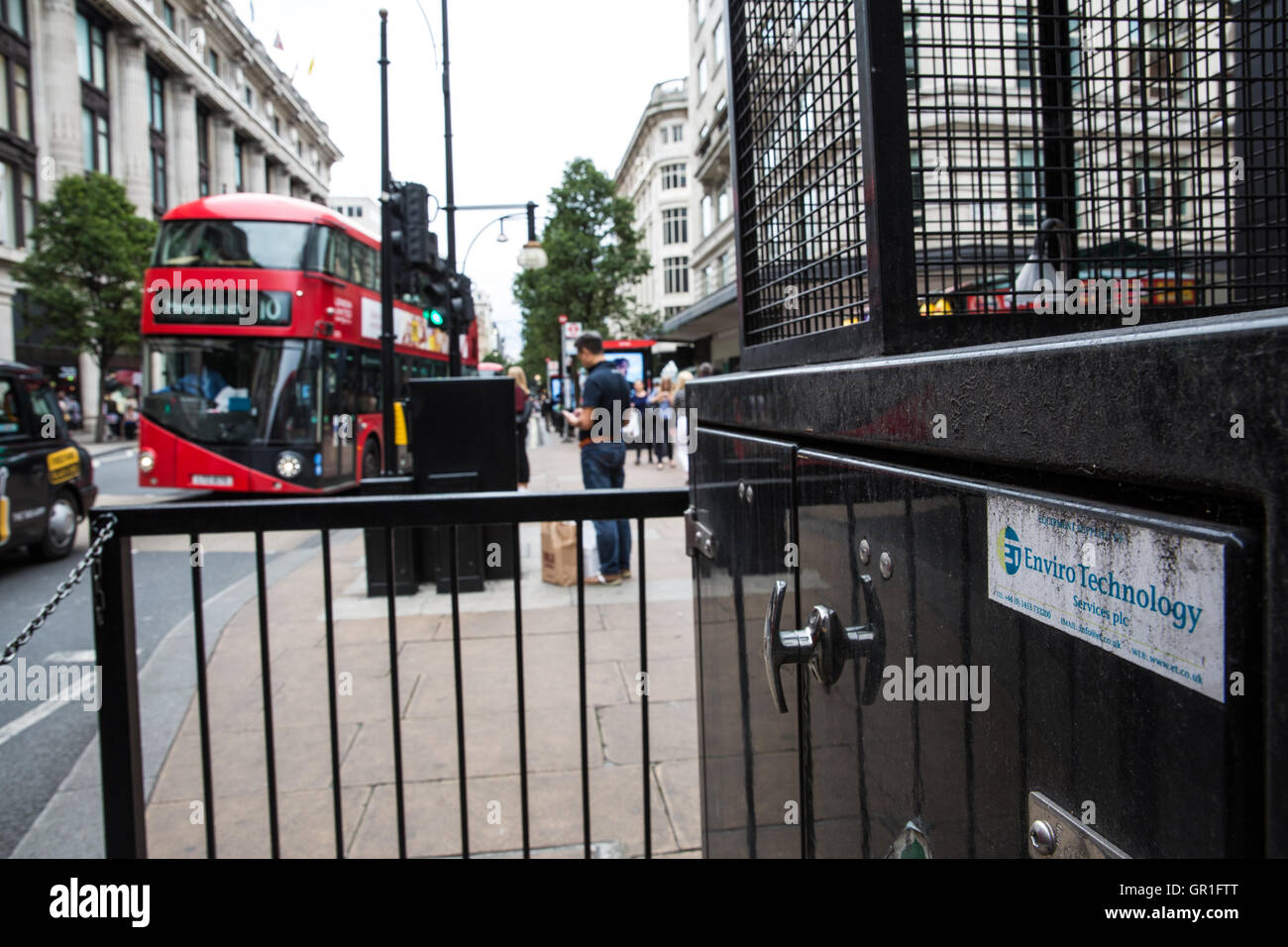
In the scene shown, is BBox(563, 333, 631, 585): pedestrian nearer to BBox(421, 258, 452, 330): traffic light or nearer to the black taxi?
BBox(421, 258, 452, 330): traffic light

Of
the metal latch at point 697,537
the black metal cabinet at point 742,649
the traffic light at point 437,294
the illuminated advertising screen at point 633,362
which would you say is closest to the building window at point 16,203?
the illuminated advertising screen at point 633,362

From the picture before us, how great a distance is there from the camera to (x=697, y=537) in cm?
195

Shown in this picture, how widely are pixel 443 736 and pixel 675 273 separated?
72.4 meters

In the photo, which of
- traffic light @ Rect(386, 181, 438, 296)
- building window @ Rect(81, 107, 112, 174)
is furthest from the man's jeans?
building window @ Rect(81, 107, 112, 174)

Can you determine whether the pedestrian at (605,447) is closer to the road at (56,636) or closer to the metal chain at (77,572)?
the road at (56,636)

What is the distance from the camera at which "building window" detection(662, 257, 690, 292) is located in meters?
73.7

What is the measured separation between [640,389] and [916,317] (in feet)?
67.6

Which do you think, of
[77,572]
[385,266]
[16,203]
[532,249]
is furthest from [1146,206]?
[16,203]

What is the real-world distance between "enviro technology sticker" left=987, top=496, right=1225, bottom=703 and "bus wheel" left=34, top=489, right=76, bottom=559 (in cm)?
1046

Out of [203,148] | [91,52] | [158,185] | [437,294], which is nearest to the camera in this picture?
[437,294]

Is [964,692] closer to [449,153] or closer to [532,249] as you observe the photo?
[449,153]

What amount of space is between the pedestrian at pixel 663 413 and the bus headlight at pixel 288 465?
556 cm

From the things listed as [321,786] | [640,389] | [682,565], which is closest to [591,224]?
[640,389]
